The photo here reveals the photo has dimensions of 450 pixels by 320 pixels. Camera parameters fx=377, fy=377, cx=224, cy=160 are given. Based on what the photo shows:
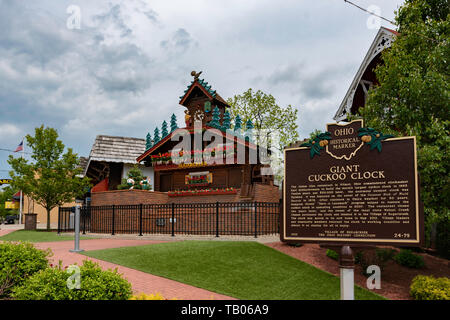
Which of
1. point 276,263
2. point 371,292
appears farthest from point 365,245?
point 276,263

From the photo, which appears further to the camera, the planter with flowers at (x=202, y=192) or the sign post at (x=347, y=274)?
the planter with flowers at (x=202, y=192)

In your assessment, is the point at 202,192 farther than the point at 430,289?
Yes

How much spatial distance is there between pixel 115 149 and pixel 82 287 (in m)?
26.8

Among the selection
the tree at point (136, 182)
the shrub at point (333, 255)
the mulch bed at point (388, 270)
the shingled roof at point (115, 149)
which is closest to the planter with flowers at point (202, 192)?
the tree at point (136, 182)

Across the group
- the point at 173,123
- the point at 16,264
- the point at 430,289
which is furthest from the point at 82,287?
the point at 173,123

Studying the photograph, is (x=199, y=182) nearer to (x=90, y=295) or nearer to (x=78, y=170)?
(x=78, y=170)

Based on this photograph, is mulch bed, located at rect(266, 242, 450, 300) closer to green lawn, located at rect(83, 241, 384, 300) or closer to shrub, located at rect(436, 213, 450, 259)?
green lawn, located at rect(83, 241, 384, 300)

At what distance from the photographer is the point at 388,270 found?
11383mm

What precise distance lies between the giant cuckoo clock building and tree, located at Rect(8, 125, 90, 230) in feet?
17.6

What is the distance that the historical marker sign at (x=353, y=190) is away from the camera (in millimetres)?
6039

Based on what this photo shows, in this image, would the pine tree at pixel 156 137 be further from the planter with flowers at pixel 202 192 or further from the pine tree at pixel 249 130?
the pine tree at pixel 249 130

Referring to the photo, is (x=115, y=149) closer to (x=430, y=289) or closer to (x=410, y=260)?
(x=410, y=260)

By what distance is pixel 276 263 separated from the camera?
34.3ft

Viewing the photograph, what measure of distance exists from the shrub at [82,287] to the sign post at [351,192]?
3.22 m
